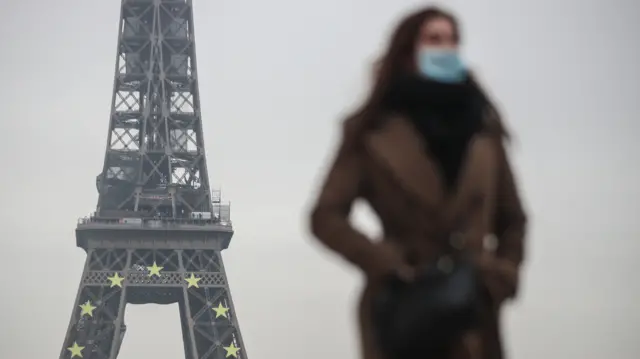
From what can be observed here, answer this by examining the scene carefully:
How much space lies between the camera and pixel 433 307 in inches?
116

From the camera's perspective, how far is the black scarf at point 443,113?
3.17m

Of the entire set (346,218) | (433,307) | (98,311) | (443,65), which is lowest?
(98,311)

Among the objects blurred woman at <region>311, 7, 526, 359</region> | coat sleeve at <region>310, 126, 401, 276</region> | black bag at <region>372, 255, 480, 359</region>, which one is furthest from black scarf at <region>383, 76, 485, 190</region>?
black bag at <region>372, 255, 480, 359</region>

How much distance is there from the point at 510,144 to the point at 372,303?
49 centimetres

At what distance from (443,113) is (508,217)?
0.93 ft

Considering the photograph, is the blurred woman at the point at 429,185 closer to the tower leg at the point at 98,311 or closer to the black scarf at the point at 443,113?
the black scarf at the point at 443,113

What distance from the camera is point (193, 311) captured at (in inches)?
1657

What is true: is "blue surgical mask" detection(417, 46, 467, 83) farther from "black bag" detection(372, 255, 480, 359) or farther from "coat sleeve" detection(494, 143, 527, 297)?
"black bag" detection(372, 255, 480, 359)

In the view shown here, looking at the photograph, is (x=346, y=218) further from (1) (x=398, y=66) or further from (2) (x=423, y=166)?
(1) (x=398, y=66)

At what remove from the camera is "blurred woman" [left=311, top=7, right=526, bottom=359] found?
3.06 metres

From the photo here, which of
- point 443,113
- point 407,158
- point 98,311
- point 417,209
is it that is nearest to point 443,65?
point 443,113

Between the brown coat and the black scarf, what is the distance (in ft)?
0.08

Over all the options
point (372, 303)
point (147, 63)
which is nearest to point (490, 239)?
point (372, 303)

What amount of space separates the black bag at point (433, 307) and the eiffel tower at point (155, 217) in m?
38.3
